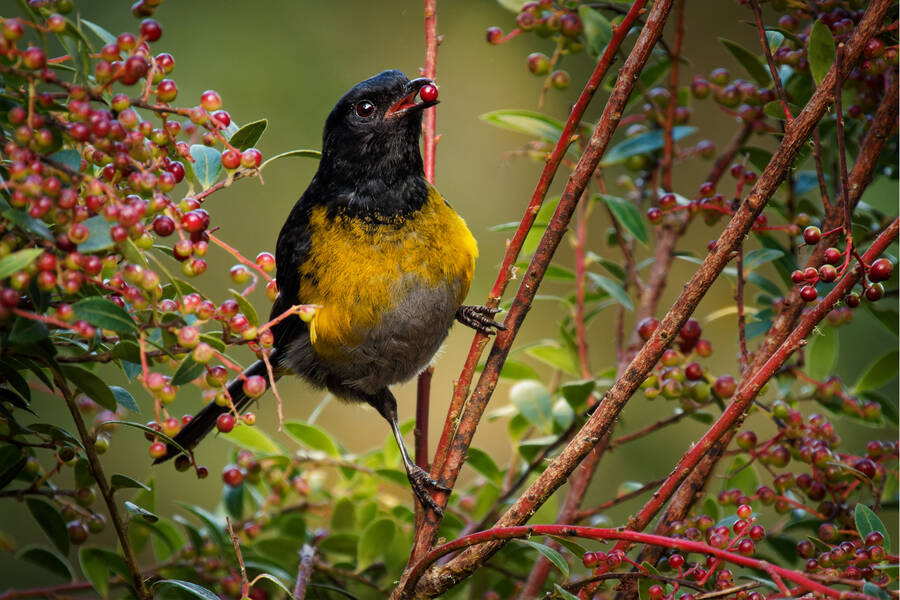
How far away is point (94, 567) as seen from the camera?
1.66 metres

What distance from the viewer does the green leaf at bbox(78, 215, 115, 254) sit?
41.6 inches

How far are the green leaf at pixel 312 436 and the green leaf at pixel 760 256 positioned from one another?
1.10m

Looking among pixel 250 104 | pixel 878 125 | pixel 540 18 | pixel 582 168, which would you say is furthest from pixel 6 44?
pixel 250 104

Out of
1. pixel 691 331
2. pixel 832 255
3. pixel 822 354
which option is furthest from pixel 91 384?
pixel 822 354

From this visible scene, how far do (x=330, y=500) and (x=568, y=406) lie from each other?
27.7 inches

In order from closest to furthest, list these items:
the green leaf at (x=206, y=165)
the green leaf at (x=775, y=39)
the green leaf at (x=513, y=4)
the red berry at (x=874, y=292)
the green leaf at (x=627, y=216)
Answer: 1. the red berry at (x=874, y=292)
2. the green leaf at (x=206, y=165)
3. the green leaf at (x=775, y=39)
4. the green leaf at (x=627, y=216)
5. the green leaf at (x=513, y=4)

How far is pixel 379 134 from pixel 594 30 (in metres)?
0.69

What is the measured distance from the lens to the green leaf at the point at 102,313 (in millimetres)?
1119

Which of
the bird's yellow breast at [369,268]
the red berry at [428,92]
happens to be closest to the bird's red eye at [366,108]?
the bird's yellow breast at [369,268]

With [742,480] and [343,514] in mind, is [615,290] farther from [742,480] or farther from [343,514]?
[343,514]

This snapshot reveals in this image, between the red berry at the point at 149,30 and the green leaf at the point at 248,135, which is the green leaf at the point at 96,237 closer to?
the red berry at the point at 149,30

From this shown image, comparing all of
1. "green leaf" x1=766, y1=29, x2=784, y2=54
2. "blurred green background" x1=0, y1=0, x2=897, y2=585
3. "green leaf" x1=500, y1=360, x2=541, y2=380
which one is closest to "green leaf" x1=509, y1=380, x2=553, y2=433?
"green leaf" x1=500, y1=360, x2=541, y2=380

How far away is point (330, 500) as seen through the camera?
2.33m

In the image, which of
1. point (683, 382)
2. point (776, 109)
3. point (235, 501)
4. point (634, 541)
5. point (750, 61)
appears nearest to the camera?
point (634, 541)
